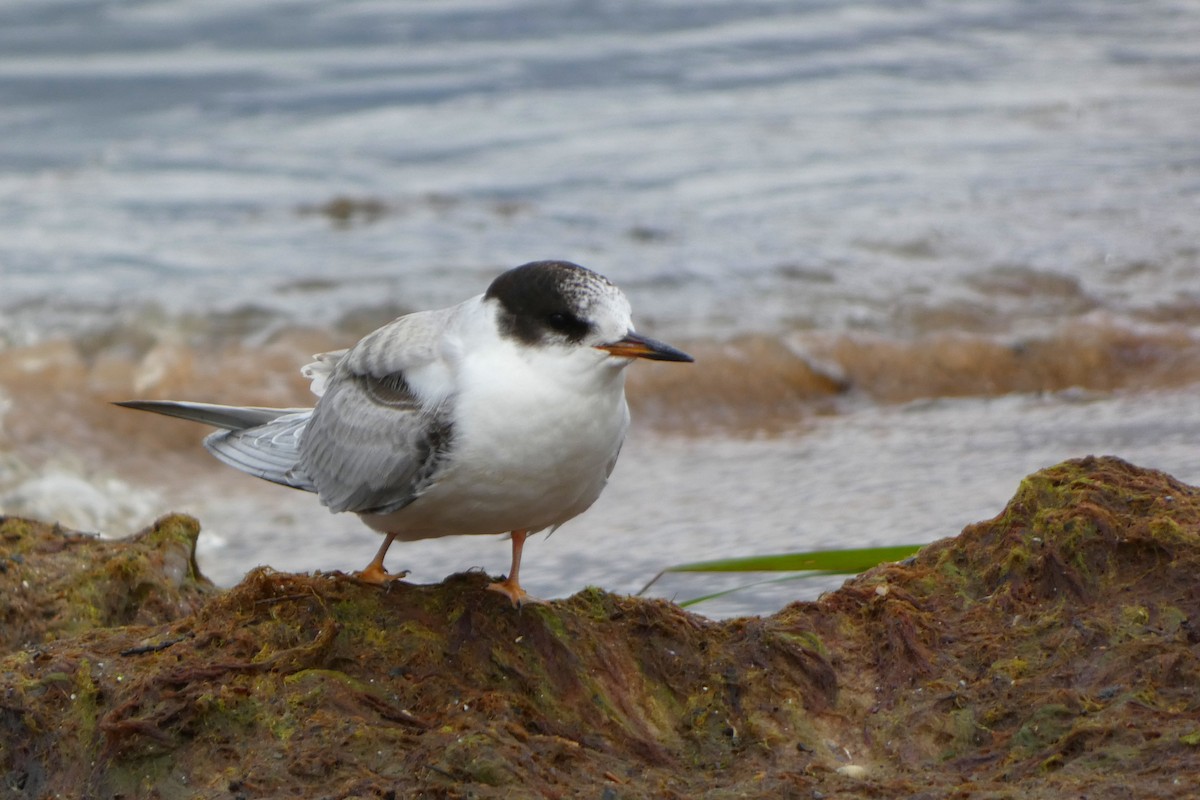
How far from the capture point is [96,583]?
409cm

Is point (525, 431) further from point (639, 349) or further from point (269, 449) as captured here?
point (269, 449)

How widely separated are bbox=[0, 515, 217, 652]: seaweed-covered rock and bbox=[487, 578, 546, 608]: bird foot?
3.44 feet

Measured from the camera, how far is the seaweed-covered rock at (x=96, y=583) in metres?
3.99

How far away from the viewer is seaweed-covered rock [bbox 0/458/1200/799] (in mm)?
2855

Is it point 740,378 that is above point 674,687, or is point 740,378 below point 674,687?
below

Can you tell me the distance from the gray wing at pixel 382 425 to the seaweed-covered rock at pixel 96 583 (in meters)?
0.46

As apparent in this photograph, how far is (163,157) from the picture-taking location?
12711mm

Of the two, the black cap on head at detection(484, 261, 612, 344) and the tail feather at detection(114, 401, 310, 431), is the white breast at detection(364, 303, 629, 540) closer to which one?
the black cap on head at detection(484, 261, 612, 344)

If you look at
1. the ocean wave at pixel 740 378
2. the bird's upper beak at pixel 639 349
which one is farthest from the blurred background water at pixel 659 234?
the bird's upper beak at pixel 639 349

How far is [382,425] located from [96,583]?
982 mm

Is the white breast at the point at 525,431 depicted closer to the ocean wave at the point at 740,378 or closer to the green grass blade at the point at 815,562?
the green grass blade at the point at 815,562

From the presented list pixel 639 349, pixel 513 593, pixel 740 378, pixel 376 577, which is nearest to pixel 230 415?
pixel 376 577

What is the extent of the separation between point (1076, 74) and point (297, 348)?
8258 mm

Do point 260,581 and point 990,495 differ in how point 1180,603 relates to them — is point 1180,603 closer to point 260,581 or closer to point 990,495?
point 260,581
